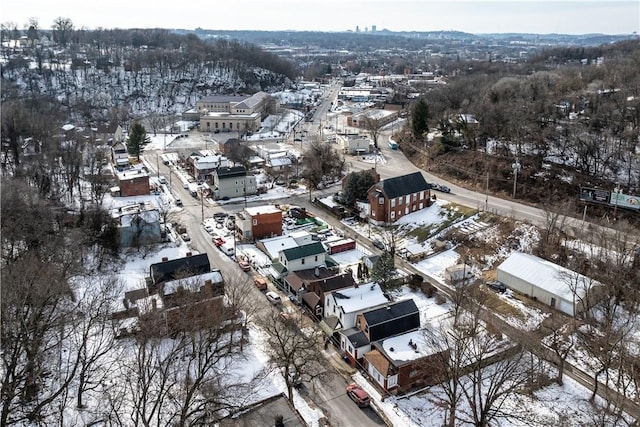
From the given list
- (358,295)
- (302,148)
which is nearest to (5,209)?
(358,295)

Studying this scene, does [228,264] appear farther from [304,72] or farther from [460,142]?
[304,72]

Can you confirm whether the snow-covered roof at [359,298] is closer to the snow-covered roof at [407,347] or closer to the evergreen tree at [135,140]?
the snow-covered roof at [407,347]

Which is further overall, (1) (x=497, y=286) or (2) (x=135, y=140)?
(2) (x=135, y=140)

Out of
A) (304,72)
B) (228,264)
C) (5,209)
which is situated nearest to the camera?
(5,209)

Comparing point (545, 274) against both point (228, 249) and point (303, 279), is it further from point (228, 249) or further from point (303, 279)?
point (228, 249)

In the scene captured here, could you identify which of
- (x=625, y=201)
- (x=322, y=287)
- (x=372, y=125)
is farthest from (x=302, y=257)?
(x=372, y=125)

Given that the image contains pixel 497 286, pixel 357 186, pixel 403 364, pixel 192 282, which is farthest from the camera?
pixel 357 186
